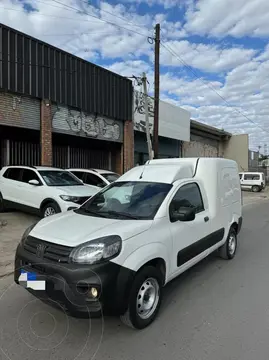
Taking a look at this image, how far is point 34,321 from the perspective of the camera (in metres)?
3.62

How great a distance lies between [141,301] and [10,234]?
533cm

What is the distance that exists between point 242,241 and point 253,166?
36.6 metres

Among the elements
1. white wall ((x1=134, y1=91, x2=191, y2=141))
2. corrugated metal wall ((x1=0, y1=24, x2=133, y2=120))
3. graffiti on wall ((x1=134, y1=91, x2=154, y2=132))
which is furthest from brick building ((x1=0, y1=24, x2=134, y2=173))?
white wall ((x1=134, y1=91, x2=191, y2=141))

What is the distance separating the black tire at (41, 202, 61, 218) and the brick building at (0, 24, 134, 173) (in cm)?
478

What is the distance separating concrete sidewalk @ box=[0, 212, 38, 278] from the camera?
18.6ft

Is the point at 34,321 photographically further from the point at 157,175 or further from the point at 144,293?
the point at 157,175

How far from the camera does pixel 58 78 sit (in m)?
13.6

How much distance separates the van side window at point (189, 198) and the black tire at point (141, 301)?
3.33 feet

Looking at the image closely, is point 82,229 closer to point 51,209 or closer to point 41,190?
point 51,209

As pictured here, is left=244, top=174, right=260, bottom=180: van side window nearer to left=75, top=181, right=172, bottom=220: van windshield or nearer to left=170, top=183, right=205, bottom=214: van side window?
left=170, top=183, right=205, bottom=214: van side window

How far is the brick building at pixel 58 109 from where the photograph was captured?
12125mm

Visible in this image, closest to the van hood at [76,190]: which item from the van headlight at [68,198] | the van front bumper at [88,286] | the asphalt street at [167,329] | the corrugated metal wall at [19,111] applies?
the van headlight at [68,198]

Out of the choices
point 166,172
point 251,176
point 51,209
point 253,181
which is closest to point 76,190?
point 51,209

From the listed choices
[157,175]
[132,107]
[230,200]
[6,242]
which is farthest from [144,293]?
[132,107]
